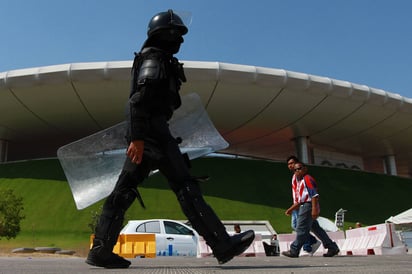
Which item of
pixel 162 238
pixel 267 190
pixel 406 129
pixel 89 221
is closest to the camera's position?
pixel 162 238

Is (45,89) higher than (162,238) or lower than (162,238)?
higher

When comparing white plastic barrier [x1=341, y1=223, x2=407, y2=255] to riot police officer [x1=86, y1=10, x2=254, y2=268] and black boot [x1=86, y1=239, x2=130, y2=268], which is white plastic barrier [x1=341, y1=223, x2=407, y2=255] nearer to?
riot police officer [x1=86, y1=10, x2=254, y2=268]

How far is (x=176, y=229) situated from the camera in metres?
12.2

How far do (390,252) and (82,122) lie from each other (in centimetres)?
2629

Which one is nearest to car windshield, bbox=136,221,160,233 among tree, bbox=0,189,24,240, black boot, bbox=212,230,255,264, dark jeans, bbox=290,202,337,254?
dark jeans, bbox=290,202,337,254

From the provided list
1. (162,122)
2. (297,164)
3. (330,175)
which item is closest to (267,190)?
(330,175)

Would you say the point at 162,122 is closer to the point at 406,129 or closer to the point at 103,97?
the point at 103,97

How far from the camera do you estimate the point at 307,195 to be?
7.00 m

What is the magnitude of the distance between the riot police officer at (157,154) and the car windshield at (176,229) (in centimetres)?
849

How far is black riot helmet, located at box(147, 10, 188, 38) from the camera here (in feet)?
12.3

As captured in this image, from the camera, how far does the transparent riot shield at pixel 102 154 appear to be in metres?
4.11

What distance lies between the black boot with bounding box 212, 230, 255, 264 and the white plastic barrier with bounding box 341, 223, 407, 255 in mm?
7697

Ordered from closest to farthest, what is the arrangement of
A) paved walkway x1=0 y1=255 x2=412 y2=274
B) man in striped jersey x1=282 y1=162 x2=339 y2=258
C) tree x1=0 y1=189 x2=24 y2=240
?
paved walkway x1=0 y1=255 x2=412 y2=274
man in striped jersey x1=282 y1=162 x2=339 y2=258
tree x1=0 y1=189 x2=24 y2=240

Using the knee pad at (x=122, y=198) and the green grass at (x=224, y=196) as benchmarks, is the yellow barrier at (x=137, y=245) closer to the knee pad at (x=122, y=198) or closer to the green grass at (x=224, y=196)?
the knee pad at (x=122, y=198)
